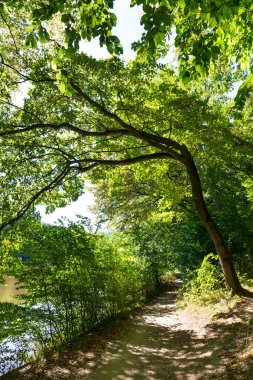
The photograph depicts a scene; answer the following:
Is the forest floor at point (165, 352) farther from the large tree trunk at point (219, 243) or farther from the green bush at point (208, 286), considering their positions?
the large tree trunk at point (219, 243)

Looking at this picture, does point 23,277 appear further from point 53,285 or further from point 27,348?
point 27,348

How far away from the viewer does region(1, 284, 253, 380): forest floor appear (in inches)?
201

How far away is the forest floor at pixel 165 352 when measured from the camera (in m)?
5.10

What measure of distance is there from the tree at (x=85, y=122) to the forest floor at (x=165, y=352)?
1.96 meters

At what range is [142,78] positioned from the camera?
747 centimetres

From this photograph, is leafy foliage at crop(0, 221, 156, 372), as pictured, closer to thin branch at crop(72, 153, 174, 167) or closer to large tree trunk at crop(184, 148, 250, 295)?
thin branch at crop(72, 153, 174, 167)

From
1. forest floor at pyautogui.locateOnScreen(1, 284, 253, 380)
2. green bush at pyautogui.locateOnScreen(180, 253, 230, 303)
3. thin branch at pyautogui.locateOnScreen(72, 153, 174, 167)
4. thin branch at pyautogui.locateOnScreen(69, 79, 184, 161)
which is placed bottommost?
forest floor at pyautogui.locateOnScreen(1, 284, 253, 380)

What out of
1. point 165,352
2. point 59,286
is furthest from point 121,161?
point 165,352

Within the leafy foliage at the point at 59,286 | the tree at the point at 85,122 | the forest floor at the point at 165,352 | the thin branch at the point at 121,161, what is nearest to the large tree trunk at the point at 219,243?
the tree at the point at 85,122

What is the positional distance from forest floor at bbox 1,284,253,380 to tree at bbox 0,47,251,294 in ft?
6.43

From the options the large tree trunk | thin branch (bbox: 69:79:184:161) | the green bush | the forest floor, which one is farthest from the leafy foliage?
the large tree trunk

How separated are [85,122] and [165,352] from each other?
6483 millimetres

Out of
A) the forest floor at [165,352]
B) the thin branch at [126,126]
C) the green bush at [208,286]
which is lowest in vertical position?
the forest floor at [165,352]

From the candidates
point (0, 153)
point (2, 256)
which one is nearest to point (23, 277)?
point (2, 256)
